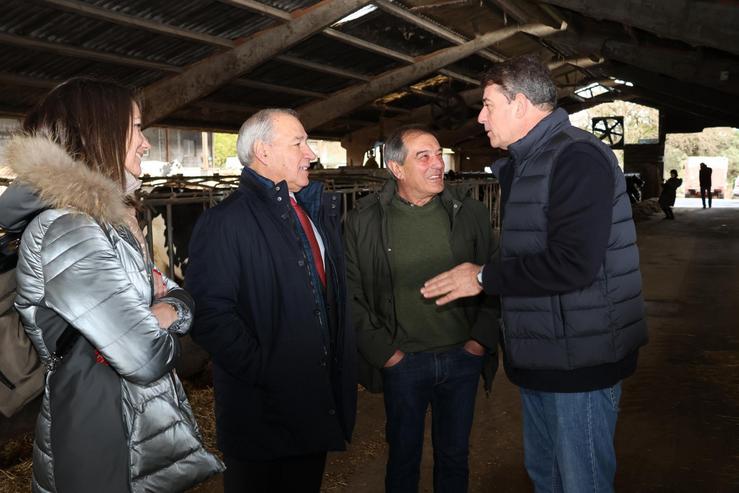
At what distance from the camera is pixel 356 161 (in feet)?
68.2

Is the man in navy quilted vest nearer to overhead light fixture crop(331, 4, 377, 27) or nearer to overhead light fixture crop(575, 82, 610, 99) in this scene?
overhead light fixture crop(331, 4, 377, 27)

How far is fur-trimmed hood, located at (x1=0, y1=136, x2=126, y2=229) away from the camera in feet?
5.39

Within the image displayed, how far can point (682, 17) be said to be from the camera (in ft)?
24.8

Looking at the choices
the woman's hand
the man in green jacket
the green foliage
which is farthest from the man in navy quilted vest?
the green foliage

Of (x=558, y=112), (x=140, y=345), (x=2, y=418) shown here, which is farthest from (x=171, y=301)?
(x=2, y=418)

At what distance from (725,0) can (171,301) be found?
23.9 feet

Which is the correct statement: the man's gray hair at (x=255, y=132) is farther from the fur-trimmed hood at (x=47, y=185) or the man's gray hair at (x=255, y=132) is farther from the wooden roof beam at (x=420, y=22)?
the wooden roof beam at (x=420, y=22)

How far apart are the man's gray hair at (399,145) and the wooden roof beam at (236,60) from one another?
789 cm

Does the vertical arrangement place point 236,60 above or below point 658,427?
above

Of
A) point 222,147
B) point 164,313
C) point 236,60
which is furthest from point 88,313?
point 222,147

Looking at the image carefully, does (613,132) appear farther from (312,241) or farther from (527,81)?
(312,241)

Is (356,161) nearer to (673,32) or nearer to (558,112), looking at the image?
(673,32)

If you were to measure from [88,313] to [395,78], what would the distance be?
14041mm

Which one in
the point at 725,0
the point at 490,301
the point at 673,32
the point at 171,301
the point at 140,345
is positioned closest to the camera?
the point at 140,345
